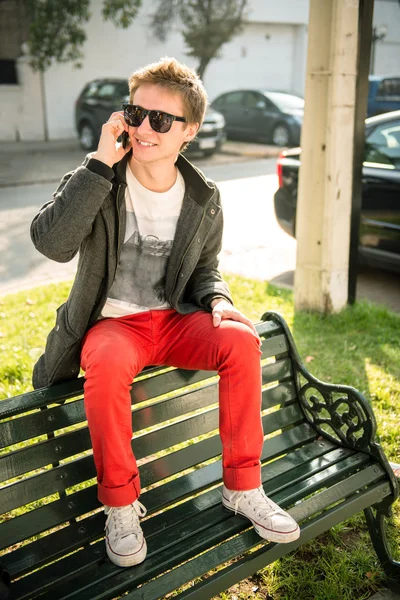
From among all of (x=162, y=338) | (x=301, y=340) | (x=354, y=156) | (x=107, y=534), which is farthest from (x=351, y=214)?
(x=107, y=534)

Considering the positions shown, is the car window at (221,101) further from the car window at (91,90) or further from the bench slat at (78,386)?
the bench slat at (78,386)

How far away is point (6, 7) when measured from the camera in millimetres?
19484

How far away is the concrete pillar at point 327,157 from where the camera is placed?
4.79 meters

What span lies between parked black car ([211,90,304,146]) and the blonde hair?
14.5 metres

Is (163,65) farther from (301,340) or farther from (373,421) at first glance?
(301,340)

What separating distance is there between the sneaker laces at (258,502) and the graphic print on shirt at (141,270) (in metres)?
0.78

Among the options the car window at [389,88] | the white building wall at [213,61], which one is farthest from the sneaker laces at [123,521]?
the white building wall at [213,61]

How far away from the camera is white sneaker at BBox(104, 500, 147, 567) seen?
2100 millimetres

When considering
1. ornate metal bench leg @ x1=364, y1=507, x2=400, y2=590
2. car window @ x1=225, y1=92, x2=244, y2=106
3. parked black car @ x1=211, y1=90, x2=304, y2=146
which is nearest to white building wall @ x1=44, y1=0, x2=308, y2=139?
car window @ x1=225, y1=92, x2=244, y2=106

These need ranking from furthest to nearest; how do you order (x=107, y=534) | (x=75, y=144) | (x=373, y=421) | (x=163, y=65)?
(x=75, y=144)
(x=373, y=421)
(x=163, y=65)
(x=107, y=534)

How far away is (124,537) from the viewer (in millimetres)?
2135

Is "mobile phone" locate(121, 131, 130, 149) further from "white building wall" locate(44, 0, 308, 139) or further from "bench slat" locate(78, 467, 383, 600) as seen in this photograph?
"white building wall" locate(44, 0, 308, 139)

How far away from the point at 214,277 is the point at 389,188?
12.1ft

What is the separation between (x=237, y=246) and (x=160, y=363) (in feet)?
17.4
